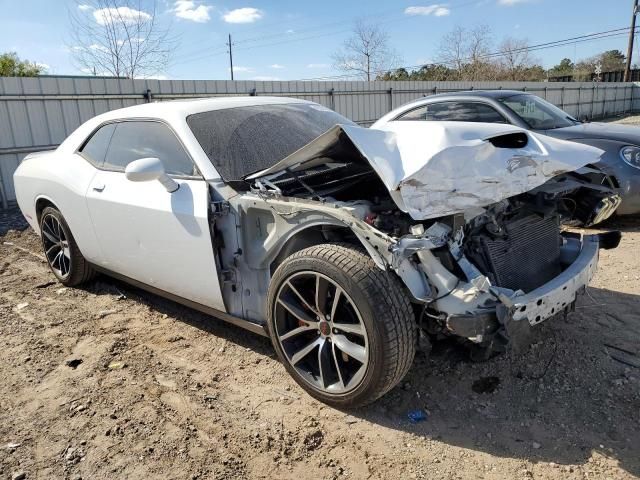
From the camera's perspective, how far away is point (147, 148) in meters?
3.66

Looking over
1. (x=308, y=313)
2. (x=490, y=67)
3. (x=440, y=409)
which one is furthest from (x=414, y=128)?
(x=490, y=67)

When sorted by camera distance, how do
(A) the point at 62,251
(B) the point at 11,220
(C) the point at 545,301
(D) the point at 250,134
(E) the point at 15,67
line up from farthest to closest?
(E) the point at 15,67
(B) the point at 11,220
(A) the point at 62,251
(D) the point at 250,134
(C) the point at 545,301

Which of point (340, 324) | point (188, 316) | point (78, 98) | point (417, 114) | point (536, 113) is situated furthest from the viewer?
point (78, 98)

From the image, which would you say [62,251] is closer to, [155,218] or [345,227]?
[155,218]

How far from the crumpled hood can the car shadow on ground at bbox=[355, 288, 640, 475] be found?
39.8 inches

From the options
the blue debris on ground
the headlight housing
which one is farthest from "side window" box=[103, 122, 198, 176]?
the headlight housing

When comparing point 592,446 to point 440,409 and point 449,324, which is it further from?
point 449,324

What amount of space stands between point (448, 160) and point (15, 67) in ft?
107

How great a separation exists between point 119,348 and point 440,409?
Answer: 2.26 meters

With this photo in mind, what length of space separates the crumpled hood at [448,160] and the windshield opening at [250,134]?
0.40 meters

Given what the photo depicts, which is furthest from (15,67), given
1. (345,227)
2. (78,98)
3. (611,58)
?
(611,58)

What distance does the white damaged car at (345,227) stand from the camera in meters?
2.37

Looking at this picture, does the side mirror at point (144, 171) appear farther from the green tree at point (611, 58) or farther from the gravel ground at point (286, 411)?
the green tree at point (611, 58)

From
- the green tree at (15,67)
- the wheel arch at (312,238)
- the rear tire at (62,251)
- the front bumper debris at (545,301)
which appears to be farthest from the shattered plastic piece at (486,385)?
the green tree at (15,67)
